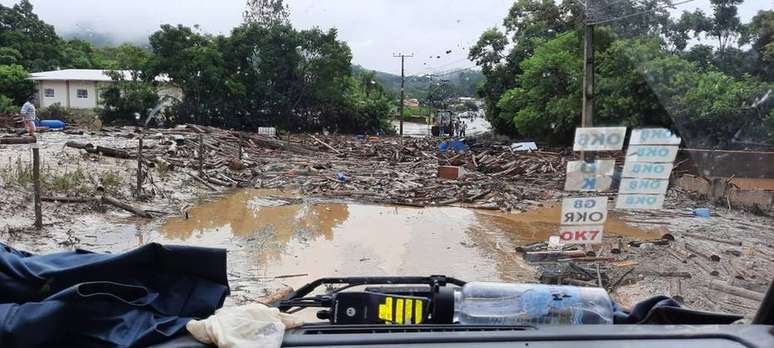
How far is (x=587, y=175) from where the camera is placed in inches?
282

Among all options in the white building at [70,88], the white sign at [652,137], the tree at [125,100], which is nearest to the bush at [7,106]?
the tree at [125,100]

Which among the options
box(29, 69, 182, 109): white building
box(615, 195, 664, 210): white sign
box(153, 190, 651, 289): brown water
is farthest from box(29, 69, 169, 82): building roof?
box(615, 195, 664, 210): white sign

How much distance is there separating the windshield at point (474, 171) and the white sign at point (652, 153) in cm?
2

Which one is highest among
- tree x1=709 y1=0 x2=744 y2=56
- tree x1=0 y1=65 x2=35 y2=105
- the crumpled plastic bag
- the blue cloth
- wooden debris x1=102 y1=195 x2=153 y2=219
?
tree x1=0 y1=65 x2=35 y2=105

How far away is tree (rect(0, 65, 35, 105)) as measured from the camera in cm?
3668

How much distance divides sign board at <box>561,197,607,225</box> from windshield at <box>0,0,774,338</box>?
2cm

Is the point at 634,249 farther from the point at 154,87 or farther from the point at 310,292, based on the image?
the point at 154,87

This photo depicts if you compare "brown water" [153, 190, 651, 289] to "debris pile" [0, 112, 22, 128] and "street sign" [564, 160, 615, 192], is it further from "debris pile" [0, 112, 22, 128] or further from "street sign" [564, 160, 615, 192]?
"debris pile" [0, 112, 22, 128]

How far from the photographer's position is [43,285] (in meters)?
1.91

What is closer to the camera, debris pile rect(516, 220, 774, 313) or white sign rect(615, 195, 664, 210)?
white sign rect(615, 195, 664, 210)

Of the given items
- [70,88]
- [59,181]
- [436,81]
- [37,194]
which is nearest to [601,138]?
[37,194]

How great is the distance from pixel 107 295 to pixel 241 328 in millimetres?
396

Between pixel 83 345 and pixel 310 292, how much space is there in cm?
106

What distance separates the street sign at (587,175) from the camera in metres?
7.10
